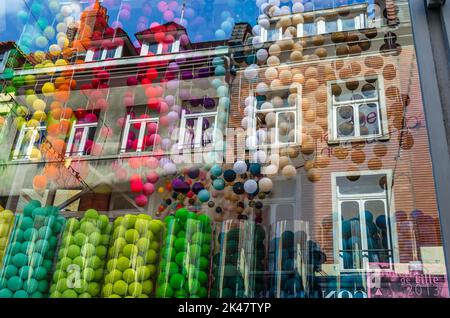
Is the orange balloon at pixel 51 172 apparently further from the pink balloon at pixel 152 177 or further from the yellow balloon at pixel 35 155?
the pink balloon at pixel 152 177

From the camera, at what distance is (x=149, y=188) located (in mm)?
3051

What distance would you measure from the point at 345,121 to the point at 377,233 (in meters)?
0.75

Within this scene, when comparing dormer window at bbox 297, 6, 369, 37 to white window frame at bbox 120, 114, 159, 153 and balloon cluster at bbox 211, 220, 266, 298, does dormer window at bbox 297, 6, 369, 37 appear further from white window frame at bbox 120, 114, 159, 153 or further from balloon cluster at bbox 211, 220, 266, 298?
Answer: balloon cluster at bbox 211, 220, 266, 298

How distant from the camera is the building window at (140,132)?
327 cm

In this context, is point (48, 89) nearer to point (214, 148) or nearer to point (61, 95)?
point (61, 95)

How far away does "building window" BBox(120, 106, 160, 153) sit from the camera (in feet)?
10.7

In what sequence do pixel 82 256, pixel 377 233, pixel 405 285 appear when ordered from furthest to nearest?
1. pixel 82 256
2. pixel 377 233
3. pixel 405 285

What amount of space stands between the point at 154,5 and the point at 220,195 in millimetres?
1303

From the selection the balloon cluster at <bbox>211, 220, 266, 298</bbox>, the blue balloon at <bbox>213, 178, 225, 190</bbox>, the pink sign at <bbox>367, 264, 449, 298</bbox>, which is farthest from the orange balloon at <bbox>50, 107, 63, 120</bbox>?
the pink sign at <bbox>367, 264, 449, 298</bbox>

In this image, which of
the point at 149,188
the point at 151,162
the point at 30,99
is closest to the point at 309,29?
the point at 151,162

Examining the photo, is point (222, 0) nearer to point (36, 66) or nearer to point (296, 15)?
point (296, 15)

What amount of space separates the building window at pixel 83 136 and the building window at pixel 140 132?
0.23 m

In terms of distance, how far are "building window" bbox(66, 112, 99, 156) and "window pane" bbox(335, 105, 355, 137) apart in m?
1.73

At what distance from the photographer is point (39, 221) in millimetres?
2783
